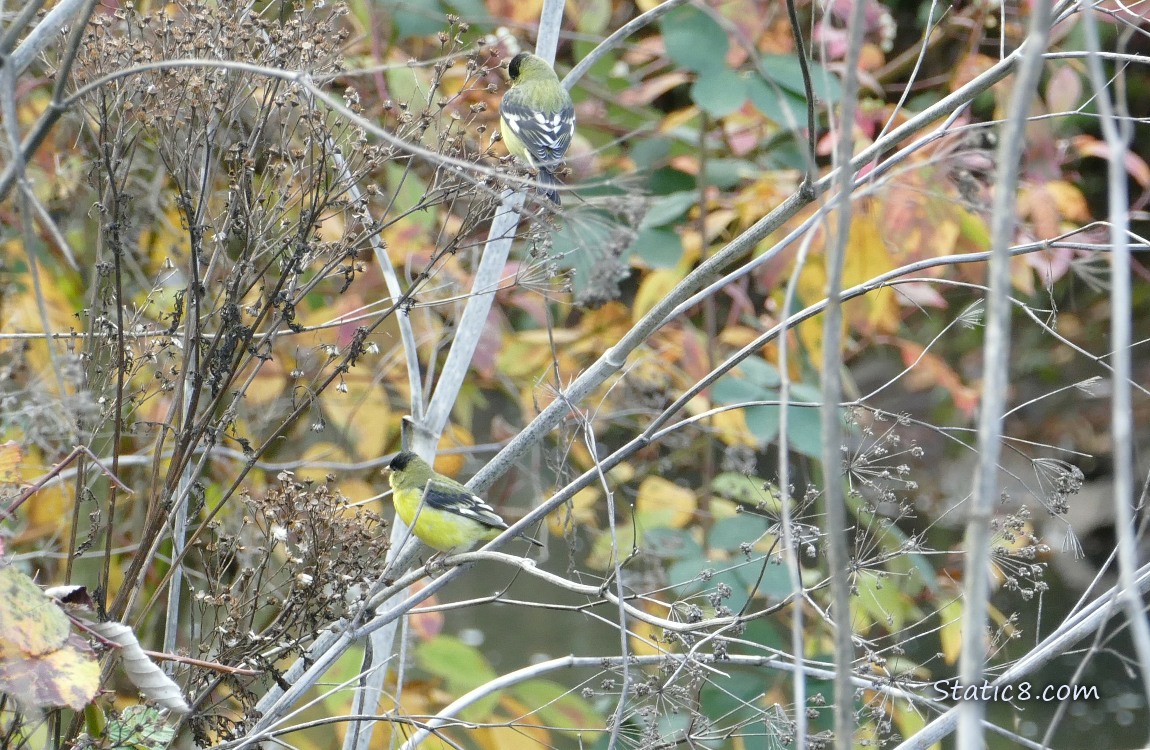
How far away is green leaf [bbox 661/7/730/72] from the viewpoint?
3445 mm

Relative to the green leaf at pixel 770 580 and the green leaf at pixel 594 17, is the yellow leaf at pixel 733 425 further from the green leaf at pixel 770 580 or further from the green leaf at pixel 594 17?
the green leaf at pixel 594 17

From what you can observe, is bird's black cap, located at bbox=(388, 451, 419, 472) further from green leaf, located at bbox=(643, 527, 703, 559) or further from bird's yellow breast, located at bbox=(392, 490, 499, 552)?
green leaf, located at bbox=(643, 527, 703, 559)

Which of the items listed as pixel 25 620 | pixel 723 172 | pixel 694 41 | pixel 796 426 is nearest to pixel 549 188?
pixel 25 620

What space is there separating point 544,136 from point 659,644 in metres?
2.04

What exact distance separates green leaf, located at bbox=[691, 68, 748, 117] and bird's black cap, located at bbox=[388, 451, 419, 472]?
1461 millimetres

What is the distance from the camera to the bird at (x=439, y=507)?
9.23 ft

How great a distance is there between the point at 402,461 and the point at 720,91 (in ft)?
5.20

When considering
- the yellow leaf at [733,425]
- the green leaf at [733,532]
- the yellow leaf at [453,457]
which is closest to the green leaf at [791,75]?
the yellow leaf at [733,425]

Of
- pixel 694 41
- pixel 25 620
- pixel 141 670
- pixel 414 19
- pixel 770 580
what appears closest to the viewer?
pixel 25 620

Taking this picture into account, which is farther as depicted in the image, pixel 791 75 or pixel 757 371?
pixel 791 75

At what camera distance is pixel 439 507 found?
2.93 m

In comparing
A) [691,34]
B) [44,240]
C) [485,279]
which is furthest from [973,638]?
[44,240]

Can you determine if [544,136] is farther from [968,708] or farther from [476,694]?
[968,708]

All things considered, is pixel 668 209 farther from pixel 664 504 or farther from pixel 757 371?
pixel 664 504
